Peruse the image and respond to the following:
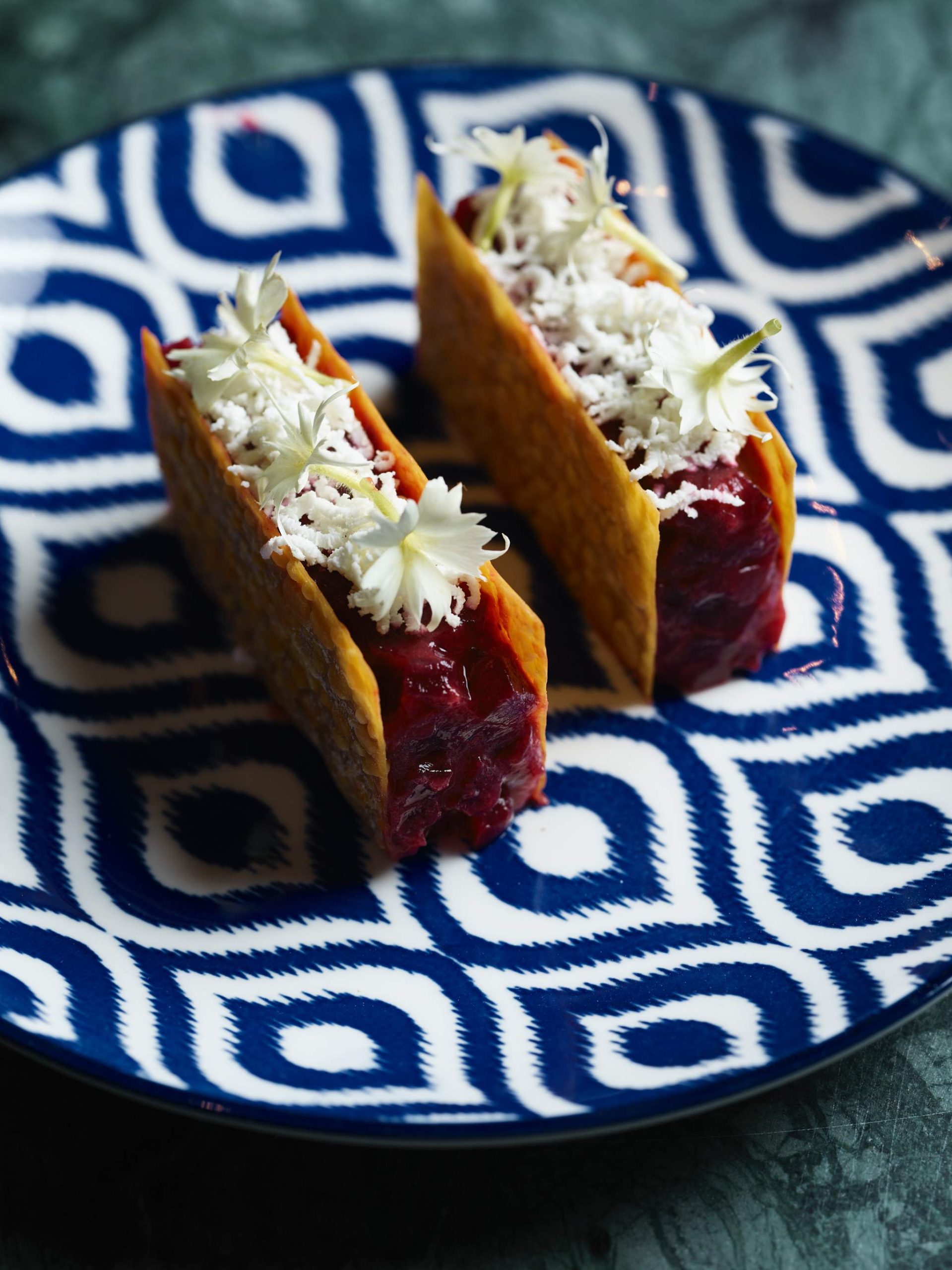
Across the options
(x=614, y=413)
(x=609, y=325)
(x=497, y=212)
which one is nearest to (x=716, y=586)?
(x=614, y=413)

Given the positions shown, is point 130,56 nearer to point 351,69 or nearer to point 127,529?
point 351,69

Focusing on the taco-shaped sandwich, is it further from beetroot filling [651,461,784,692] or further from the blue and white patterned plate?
beetroot filling [651,461,784,692]

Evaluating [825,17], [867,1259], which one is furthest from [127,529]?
[825,17]

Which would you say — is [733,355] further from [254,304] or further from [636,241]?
[254,304]

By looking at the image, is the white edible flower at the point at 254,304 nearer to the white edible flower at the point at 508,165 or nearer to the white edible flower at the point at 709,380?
the white edible flower at the point at 508,165

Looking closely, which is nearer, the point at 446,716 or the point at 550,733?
the point at 446,716

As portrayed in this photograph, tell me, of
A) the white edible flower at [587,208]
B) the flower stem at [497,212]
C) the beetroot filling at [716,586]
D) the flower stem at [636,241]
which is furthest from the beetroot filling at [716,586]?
the flower stem at [497,212]
